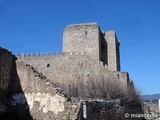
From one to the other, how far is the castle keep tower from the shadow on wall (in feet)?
61.6

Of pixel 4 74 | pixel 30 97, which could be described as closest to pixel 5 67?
pixel 4 74

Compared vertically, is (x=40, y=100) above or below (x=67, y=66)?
below

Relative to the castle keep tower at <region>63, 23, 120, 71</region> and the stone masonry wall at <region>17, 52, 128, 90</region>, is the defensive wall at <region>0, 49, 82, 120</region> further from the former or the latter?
the castle keep tower at <region>63, 23, 120, 71</region>

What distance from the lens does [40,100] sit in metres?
13.2

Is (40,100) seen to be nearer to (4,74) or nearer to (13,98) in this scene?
(13,98)

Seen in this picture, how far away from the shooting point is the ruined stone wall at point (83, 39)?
3306cm

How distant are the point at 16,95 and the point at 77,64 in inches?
709

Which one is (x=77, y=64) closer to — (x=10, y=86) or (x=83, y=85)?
(x=83, y=85)

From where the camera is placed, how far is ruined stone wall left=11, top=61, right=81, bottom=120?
41.8 ft

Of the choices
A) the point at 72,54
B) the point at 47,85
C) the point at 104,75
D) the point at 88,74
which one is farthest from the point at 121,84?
the point at 47,85

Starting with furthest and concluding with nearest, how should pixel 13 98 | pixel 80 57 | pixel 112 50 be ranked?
pixel 112 50 < pixel 80 57 < pixel 13 98

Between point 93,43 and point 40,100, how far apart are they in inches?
812

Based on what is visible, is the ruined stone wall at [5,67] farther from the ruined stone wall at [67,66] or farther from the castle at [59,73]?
the ruined stone wall at [67,66]

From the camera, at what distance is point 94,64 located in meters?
30.7
